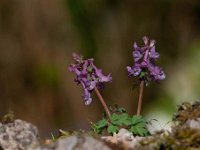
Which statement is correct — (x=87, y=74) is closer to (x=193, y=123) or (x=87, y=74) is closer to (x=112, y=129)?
(x=112, y=129)

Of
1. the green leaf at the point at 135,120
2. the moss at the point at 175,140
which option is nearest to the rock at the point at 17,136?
the green leaf at the point at 135,120

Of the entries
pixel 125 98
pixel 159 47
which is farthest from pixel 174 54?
pixel 125 98

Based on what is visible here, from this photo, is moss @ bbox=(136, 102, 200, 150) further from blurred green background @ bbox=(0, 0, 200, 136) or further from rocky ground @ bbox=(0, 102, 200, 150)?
blurred green background @ bbox=(0, 0, 200, 136)

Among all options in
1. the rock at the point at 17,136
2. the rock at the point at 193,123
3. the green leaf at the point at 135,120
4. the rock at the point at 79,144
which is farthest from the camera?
the green leaf at the point at 135,120

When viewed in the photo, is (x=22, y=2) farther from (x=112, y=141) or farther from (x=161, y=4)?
(x=112, y=141)

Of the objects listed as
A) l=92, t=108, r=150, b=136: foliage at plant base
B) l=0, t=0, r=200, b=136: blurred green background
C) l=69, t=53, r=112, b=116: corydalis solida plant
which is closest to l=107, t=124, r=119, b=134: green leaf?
l=92, t=108, r=150, b=136: foliage at plant base

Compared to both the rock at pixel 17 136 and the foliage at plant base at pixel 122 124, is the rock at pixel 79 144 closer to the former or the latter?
the rock at pixel 17 136

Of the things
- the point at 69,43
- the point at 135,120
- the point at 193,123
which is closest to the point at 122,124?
the point at 135,120
